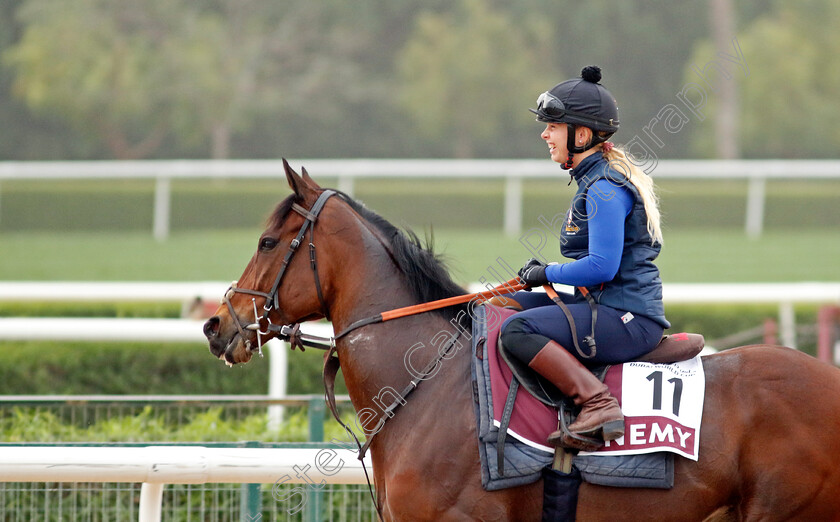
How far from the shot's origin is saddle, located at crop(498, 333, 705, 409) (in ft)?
9.41

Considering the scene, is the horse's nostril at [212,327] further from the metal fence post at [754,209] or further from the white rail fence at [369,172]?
the metal fence post at [754,209]

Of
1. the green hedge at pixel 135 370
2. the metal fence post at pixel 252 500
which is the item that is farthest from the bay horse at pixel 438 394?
the green hedge at pixel 135 370

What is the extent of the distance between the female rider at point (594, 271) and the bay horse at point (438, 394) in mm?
253

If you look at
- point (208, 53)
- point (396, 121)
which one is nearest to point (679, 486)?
point (208, 53)

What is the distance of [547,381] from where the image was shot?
9.55 feet

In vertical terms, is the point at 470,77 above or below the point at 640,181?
above

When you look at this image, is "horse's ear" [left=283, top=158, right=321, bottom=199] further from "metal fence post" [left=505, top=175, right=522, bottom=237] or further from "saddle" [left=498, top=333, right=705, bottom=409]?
"metal fence post" [left=505, top=175, right=522, bottom=237]

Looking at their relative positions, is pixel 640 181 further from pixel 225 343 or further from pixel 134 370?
pixel 134 370

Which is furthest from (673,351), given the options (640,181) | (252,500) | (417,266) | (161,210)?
(161,210)

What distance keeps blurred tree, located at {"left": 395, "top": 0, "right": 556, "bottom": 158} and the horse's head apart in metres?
25.3

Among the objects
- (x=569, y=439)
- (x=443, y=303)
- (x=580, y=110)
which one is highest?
(x=580, y=110)

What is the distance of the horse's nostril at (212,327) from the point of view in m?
3.11

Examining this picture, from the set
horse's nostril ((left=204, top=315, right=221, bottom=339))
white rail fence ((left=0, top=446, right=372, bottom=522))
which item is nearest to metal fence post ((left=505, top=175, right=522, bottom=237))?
white rail fence ((left=0, top=446, right=372, bottom=522))

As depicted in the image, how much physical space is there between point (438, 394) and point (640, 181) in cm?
92
